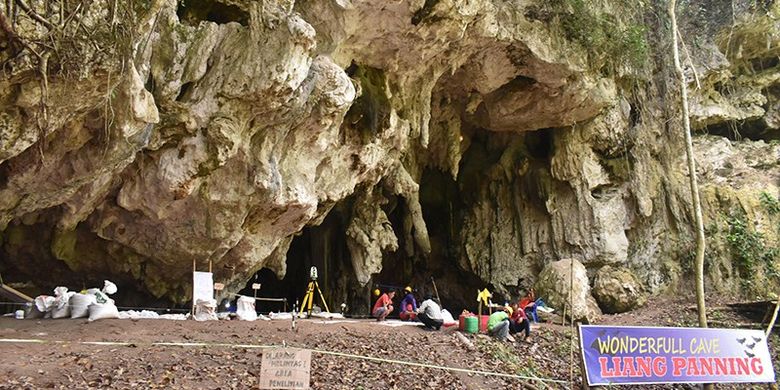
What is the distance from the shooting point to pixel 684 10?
17000 millimetres

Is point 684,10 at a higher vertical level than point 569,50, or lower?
higher

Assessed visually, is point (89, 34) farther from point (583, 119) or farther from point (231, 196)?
point (583, 119)

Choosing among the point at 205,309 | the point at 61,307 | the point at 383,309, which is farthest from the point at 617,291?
the point at 61,307

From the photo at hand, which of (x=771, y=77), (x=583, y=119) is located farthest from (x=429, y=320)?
(x=771, y=77)

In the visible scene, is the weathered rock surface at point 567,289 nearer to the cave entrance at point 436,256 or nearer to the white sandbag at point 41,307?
the cave entrance at point 436,256

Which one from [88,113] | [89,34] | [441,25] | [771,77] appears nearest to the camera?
[89,34]

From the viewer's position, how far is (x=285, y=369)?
519 cm

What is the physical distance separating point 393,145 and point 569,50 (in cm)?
542

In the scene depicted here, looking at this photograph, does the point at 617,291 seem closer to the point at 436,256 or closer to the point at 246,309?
the point at 436,256

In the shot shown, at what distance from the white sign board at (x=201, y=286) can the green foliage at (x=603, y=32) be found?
1077 cm

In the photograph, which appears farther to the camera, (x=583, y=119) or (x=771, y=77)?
(x=771, y=77)

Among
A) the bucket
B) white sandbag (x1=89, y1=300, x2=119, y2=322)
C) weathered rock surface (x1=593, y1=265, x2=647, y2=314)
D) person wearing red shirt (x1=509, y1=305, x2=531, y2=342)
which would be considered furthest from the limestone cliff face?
person wearing red shirt (x1=509, y1=305, x2=531, y2=342)

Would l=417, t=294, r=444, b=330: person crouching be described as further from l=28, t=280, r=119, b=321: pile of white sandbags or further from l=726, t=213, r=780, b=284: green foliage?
l=726, t=213, r=780, b=284: green foliage

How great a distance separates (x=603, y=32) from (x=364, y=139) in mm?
7634
